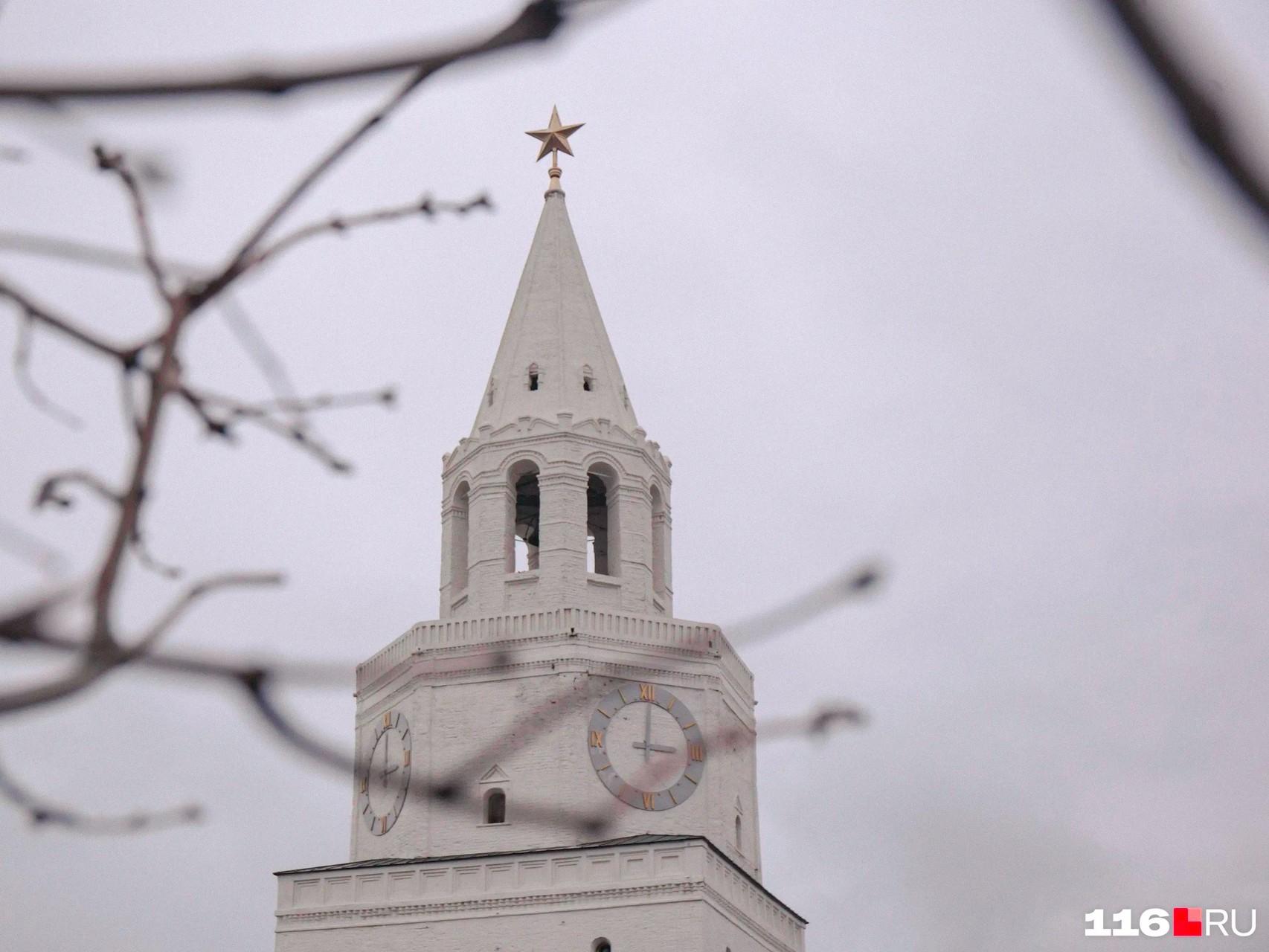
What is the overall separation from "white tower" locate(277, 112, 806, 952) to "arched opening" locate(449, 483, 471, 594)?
0.05 m

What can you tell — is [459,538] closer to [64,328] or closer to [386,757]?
[386,757]

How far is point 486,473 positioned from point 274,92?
3594cm

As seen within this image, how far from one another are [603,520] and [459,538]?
357 cm

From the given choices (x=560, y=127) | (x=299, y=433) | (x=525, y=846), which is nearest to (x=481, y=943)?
(x=525, y=846)

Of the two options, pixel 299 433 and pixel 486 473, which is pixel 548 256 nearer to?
pixel 486 473

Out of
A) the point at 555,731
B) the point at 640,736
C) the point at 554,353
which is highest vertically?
the point at 554,353

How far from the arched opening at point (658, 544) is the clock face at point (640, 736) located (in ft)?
10.8

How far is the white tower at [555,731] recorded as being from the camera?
3469 cm

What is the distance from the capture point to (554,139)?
46906 millimetres

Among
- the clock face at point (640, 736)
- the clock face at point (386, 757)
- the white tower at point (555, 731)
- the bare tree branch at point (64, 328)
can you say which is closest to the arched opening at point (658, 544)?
the white tower at point (555, 731)

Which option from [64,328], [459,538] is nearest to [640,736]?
[459,538]

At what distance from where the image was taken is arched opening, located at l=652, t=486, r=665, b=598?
131ft

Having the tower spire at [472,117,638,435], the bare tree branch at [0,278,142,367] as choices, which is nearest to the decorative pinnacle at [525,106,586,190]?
the tower spire at [472,117,638,435]

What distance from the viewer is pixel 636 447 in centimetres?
4034
